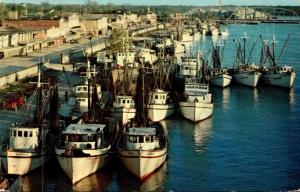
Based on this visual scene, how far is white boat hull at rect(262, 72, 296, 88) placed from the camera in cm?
5234

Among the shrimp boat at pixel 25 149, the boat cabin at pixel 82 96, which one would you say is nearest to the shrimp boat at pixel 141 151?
the shrimp boat at pixel 25 149

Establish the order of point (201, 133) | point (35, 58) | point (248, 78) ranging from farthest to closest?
point (35, 58) < point (248, 78) < point (201, 133)

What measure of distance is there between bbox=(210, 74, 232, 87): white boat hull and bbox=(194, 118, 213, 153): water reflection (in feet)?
45.1

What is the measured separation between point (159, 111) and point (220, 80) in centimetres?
1581

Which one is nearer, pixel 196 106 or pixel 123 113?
pixel 123 113

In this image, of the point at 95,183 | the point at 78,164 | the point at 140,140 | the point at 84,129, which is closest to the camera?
the point at 78,164

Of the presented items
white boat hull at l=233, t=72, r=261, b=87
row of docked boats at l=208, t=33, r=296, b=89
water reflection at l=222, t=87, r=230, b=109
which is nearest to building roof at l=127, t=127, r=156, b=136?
water reflection at l=222, t=87, r=230, b=109

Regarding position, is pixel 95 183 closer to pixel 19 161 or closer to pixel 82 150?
pixel 82 150

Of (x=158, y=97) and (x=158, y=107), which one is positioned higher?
(x=158, y=97)

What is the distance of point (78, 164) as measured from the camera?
24906 millimetres

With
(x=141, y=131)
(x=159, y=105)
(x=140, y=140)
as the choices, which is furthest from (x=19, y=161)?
(x=159, y=105)

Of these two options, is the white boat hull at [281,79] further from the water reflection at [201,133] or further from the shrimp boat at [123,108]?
the shrimp boat at [123,108]

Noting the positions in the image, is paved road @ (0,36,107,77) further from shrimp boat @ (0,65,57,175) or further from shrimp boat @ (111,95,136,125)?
shrimp boat @ (0,65,57,175)

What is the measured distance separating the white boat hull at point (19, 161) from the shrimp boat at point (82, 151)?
1015 mm
